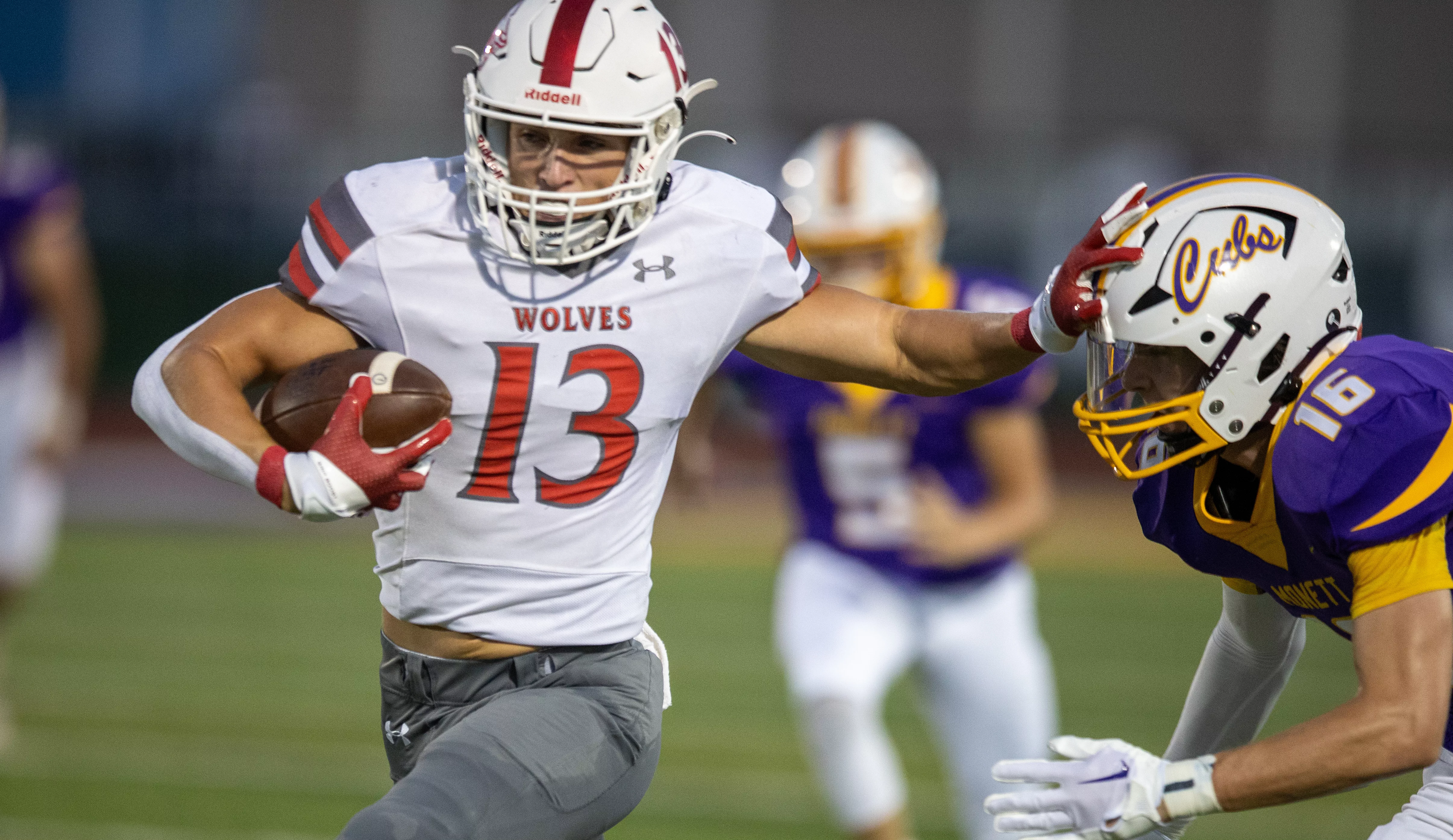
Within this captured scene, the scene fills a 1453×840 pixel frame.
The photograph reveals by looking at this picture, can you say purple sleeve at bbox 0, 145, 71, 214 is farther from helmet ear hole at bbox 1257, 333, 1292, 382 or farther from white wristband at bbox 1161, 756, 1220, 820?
white wristband at bbox 1161, 756, 1220, 820

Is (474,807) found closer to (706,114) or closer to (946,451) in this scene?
(946,451)

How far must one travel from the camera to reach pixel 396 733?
286cm

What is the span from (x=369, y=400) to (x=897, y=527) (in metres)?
2.35

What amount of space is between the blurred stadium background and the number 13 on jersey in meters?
2.53

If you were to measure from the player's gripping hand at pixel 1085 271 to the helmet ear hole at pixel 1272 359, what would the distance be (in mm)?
244

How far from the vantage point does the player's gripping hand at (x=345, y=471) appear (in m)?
2.40

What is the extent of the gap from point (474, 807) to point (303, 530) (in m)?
10.1

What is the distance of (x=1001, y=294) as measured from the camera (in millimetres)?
4641

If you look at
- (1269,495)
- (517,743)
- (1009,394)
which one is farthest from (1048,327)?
(1009,394)

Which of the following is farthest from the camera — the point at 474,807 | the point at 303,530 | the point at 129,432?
the point at 129,432

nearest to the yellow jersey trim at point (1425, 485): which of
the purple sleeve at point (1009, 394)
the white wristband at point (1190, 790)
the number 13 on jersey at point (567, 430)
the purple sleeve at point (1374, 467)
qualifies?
the purple sleeve at point (1374, 467)

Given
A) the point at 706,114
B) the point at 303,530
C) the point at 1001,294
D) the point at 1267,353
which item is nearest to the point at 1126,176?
the point at 706,114

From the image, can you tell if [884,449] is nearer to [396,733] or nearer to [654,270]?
[654,270]

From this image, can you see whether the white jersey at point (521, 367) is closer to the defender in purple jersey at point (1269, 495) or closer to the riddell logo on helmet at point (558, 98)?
the riddell logo on helmet at point (558, 98)
